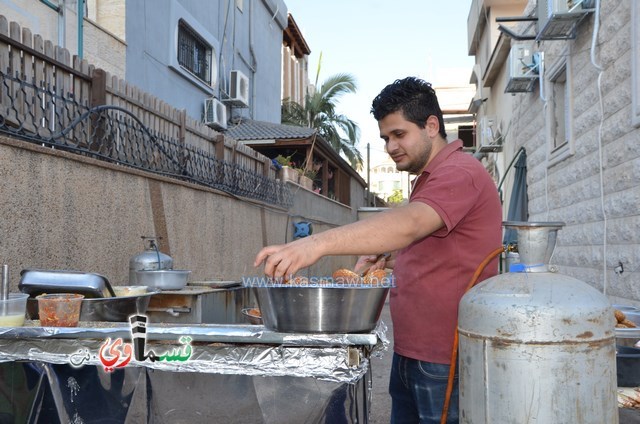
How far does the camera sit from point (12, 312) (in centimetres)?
223

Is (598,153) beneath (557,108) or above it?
beneath

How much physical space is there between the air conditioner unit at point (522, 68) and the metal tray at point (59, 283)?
8.00 m

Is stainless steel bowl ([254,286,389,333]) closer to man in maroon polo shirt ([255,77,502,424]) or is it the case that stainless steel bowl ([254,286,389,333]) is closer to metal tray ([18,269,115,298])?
man in maroon polo shirt ([255,77,502,424])

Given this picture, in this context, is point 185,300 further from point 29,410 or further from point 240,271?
point 240,271

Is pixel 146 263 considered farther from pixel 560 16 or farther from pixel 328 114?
pixel 328 114

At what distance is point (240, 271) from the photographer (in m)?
9.19

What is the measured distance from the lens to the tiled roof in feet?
49.2

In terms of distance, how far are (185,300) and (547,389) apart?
2.52m

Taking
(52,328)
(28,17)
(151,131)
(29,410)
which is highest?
(28,17)

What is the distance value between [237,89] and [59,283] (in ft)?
44.3

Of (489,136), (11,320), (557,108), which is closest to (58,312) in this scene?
(11,320)

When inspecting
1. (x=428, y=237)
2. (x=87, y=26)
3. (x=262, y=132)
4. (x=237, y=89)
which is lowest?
(x=428, y=237)

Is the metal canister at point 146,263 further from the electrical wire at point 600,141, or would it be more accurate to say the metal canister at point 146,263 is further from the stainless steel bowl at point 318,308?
the electrical wire at point 600,141

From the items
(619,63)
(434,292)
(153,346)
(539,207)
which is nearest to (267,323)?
(153,346)
